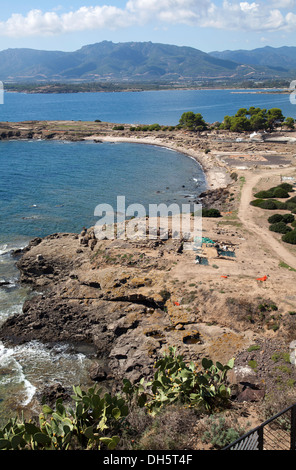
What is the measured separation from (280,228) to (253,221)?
371cm

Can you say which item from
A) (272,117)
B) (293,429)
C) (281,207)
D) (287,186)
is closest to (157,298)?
(293,429)

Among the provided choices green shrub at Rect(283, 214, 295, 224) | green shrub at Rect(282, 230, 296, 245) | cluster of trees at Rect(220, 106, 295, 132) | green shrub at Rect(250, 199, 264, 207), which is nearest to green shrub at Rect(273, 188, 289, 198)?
green shrub at Rect(250, 199, 264, 207)

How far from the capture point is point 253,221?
37625 millimetres

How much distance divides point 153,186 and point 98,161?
24.4 meters

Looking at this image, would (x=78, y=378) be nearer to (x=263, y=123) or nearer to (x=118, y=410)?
(x=118, y=410)

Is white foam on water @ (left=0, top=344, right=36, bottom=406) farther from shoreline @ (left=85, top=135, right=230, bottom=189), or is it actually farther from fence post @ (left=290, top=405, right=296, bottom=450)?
shoreline @ (left=85, top=135, right=230, bottom=189)

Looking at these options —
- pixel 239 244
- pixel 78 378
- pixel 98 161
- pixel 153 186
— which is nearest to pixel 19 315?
pixel 78 378

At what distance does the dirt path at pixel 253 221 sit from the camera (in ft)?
96.0

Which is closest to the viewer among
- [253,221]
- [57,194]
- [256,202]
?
[253,221]

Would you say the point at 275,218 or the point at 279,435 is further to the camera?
the point at 275,218

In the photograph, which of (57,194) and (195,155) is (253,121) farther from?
(57,194)

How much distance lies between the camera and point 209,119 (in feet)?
484

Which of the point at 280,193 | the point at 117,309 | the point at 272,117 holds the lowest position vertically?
the point at 117,309

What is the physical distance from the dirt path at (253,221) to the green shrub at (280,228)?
0.59m
